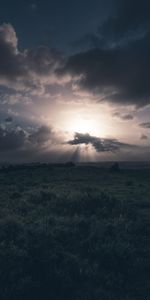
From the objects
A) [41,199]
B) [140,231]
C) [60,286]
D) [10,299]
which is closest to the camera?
[10,299]

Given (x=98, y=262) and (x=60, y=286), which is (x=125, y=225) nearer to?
(x=98, y=262)

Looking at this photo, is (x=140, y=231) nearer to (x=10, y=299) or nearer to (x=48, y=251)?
(x=48, y=251)

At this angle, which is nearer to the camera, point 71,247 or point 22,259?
point 22,259

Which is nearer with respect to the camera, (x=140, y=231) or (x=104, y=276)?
(x=104, y=276)

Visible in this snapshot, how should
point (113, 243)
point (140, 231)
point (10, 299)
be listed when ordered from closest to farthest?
point (10, 299) → point (113, 243) → point (140, 231)

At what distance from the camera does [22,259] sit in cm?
1241

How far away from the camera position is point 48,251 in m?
13.2

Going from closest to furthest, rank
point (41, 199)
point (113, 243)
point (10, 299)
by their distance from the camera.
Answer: point (10, 299) → point (113, 243) → point (41, 199)

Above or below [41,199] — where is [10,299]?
below

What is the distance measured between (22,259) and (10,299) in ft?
6.36

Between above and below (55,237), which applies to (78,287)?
below

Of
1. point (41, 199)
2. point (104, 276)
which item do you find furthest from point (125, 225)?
point (41, 199)

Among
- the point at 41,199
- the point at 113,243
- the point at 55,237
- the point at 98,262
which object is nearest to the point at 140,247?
the point at 113,243

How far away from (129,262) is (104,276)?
1.55 meters
